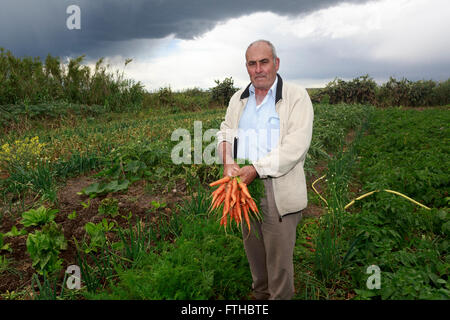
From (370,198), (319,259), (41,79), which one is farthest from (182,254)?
(41,79)

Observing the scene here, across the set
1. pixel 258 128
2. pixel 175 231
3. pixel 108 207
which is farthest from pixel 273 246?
pixel 108 207

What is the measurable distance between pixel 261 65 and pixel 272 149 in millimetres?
582

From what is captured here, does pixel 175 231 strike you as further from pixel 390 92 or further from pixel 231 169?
pixel 390 92

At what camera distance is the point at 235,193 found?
2104 mm

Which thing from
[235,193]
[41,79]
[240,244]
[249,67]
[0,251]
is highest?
[41,79]

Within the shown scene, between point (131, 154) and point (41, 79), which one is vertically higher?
point (41, 79)

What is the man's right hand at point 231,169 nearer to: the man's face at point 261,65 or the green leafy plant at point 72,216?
the man's face at point 261,65

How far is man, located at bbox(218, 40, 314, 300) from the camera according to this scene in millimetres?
2035

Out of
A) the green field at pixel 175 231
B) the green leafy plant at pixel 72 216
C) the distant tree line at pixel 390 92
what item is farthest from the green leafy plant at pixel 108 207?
the distant tree line at pixel 390 92

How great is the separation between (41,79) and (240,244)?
13529 millimetres

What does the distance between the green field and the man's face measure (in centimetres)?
133
